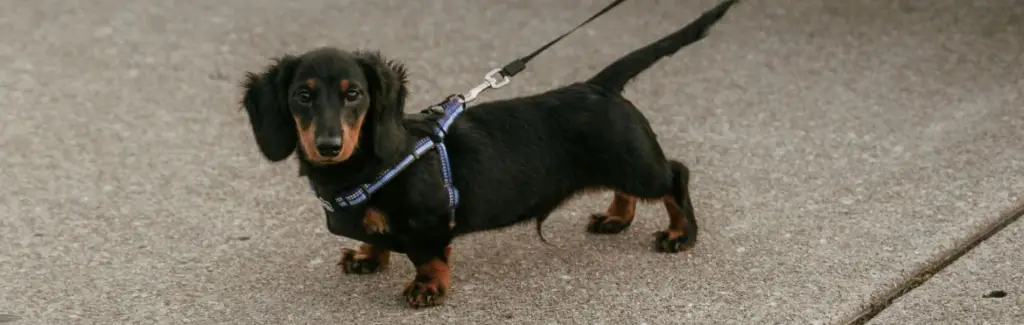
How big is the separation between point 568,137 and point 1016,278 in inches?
49.6

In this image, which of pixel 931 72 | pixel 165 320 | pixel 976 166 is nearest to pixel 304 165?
pixel 165 320

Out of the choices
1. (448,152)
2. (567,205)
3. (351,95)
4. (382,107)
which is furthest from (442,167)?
(567,205)

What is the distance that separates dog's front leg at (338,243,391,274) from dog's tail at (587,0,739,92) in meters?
0.77

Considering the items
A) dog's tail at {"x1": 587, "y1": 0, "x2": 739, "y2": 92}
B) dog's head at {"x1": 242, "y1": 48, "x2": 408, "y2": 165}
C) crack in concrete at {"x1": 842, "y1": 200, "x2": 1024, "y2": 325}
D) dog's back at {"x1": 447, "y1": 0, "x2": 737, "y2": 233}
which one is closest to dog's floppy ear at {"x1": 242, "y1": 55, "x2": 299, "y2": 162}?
dog's head at {"x1": 242, "y1": 48, "x2": 408, "y2": 165}

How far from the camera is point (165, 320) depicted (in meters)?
3.59

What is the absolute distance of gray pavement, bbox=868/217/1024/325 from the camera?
3.46 m

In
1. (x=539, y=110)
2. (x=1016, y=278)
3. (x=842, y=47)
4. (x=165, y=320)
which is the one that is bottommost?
(x=842, y=47)

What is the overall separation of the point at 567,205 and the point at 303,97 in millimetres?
A: 1310

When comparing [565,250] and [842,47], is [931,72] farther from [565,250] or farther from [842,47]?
[565,250]

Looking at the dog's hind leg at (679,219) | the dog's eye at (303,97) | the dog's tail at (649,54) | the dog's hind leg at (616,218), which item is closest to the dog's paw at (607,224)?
the dog's hind leg at (616,218)

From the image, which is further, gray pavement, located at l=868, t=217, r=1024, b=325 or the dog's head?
gray pavement, located at l=868, t=217, r=1024, b=325

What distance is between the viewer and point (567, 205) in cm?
431

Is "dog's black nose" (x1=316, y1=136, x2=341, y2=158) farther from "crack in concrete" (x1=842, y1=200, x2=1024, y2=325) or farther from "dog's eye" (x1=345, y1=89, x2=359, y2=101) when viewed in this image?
"crack in concrete" (x1=842, y1=200, x2=1024, y2=325)

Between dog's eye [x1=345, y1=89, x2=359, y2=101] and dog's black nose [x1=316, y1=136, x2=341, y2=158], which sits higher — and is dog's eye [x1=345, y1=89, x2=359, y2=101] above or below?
above
